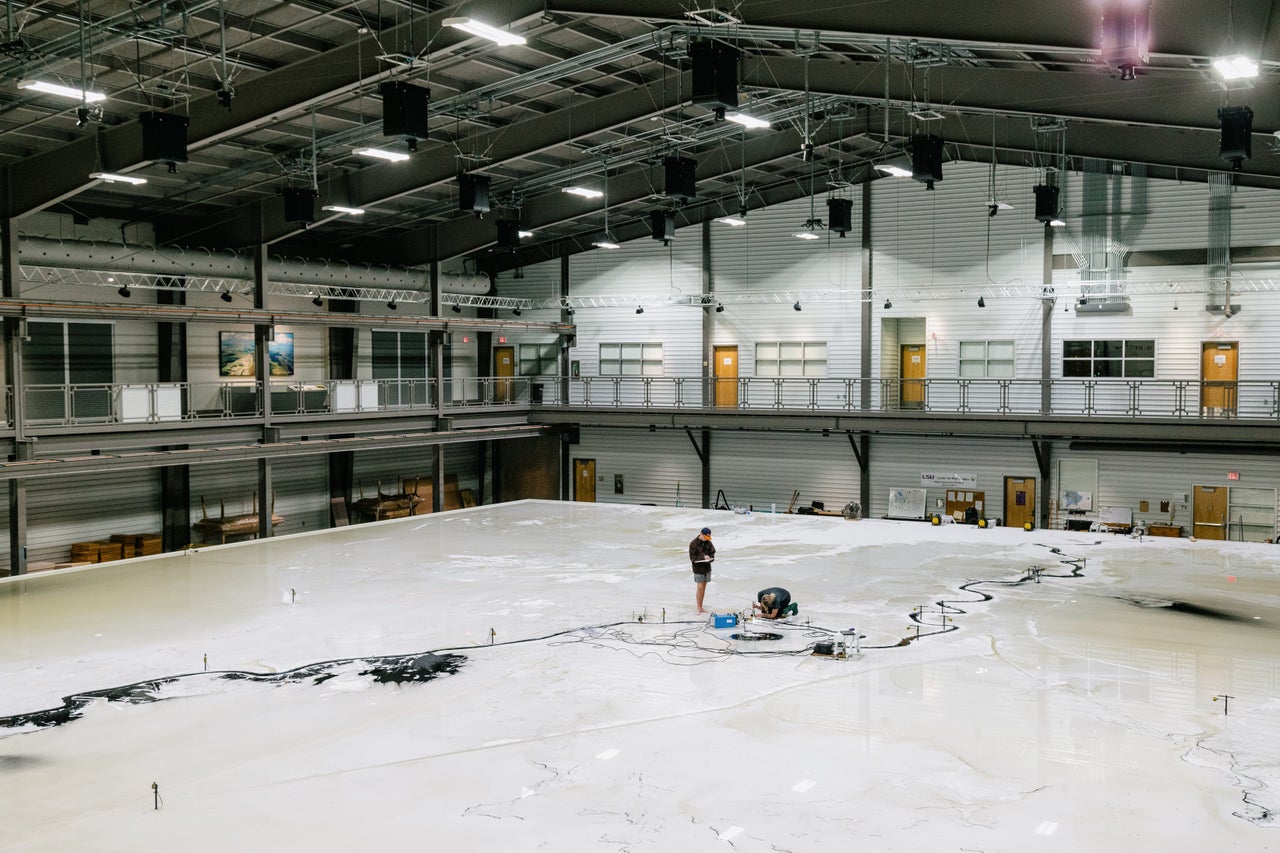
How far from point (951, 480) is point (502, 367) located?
15812mm

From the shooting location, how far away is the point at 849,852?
6.96 metres

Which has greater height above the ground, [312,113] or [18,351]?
[312,113]

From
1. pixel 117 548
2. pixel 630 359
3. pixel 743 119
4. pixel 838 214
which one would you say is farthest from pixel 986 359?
pixel 117 548

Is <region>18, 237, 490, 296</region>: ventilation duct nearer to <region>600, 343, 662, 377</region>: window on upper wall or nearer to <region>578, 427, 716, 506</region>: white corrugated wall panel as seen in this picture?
<region>600, 343, 662, 377</region>: window on upper wall

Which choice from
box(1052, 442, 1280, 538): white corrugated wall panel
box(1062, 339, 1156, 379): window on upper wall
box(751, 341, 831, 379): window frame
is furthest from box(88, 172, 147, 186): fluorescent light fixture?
box(1052, 442, 1280, 538): white corrugated wall panel

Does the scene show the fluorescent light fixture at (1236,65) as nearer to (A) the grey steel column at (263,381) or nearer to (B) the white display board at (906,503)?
(B) the white display board at (906,503)

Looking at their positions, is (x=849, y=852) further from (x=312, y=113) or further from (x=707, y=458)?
(x=707, y=458)

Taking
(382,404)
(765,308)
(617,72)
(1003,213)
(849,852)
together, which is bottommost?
(849,852)

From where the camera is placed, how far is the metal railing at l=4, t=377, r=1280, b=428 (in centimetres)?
2186

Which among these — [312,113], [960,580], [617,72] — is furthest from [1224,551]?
[312,113]

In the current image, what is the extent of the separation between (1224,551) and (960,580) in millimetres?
6640

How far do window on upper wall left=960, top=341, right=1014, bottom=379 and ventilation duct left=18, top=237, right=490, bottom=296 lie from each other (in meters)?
16.5

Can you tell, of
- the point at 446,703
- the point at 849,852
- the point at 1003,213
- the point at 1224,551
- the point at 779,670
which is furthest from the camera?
the point at 1003,213

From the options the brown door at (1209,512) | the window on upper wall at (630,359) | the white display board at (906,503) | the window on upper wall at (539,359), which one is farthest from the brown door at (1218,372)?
the window on upper wall at (539,359)
